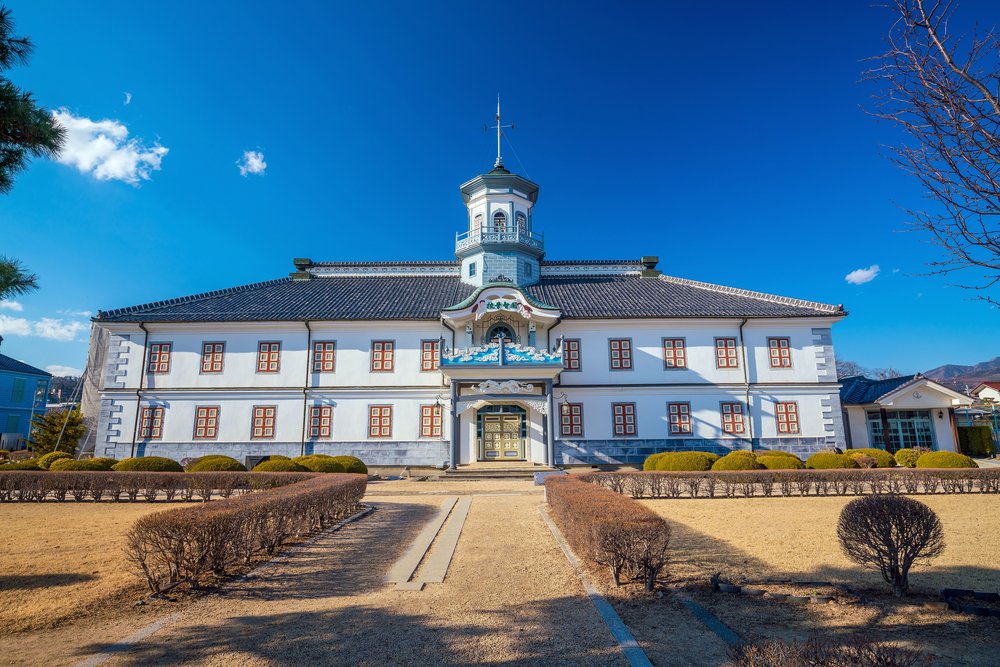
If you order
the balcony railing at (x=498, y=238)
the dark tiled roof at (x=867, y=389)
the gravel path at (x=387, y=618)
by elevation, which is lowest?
the gravel path at (x=387, y=618)

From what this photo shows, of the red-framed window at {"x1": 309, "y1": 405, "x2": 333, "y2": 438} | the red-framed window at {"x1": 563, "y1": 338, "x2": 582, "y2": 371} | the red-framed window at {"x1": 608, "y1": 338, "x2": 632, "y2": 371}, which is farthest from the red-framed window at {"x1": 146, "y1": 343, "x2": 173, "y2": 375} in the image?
the red-framed window at {"x1": 608, "y1": 338, "x2": 632, "y2": 371}

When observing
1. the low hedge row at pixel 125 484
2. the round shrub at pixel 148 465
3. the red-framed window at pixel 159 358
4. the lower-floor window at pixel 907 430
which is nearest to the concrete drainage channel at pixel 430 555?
the low hedge row at pixel 125 484

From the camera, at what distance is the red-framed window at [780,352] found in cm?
2470

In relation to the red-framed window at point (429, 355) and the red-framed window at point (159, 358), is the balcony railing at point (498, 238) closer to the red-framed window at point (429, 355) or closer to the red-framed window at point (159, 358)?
the red-framed window at point (429, 355)

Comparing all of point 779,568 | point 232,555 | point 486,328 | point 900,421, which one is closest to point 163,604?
point 232,555

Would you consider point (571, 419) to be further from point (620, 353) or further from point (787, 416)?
point (787, 416)

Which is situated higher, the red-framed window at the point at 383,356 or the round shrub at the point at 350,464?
the red-framed window at the point at 383,356

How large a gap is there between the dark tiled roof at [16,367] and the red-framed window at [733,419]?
170 feet

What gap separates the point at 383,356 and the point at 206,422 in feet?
27.9

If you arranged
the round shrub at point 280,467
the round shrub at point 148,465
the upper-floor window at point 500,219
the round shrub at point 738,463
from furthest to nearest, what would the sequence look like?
the upper-floor window at point 500,219
the round shrub at point 738,463
the round shrub at point 280,467
the round shrub at point 148,465

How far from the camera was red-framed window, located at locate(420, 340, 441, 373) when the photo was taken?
2458 centimetres

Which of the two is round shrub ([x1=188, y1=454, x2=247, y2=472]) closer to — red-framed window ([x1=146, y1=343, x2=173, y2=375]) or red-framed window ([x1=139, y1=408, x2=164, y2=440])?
red-framed window ([x1=139, y1=408, x2=164, y2=440])

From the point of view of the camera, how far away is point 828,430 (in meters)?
24.0

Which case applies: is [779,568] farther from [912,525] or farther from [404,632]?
[404,632]
